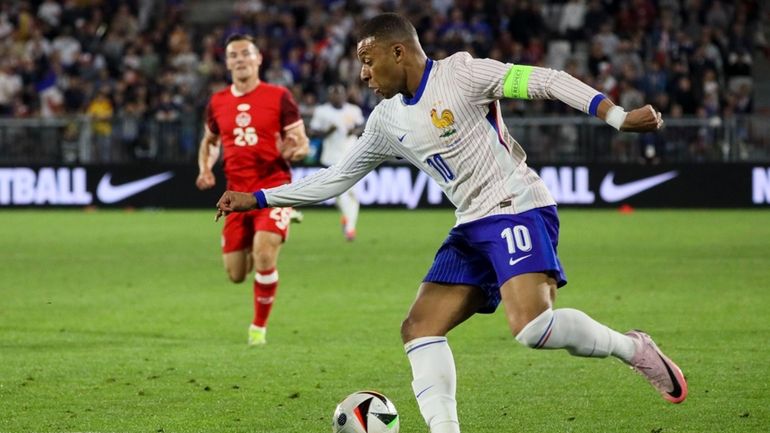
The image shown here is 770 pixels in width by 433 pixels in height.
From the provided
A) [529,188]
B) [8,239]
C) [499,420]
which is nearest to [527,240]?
[529,188]

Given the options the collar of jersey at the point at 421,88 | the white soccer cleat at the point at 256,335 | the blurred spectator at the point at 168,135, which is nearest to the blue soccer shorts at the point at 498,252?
the collar of jersey at the point at 421,88

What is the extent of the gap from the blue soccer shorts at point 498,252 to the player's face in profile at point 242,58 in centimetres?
471

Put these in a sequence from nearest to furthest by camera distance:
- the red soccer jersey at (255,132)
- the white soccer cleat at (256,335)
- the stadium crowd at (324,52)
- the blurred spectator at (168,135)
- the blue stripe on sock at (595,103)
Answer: the blue stripe on sock at (595,103), the white soccer cleat at (256,335), the red soccer jersey at (255,132), the stadium crowd at (324,52), the blurred spectator at (168,135)

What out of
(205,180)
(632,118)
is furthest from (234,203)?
(205,180)

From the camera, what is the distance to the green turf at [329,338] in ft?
23.6

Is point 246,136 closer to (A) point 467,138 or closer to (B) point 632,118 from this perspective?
(A) point 467,138

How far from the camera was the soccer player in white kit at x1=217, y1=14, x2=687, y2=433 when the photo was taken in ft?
18.7

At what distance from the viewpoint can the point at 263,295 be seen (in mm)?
10164

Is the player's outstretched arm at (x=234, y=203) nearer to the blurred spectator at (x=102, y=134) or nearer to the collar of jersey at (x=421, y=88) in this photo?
the collar of jersey at (x=421, y=88)

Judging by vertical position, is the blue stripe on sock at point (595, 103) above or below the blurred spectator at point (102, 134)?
above

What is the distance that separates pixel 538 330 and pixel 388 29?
1.51 metres

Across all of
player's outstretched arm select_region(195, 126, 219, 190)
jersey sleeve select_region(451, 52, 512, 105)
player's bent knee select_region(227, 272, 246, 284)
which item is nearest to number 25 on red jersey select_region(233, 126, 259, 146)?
player's outstretched arm select_region(195, 126, 219, 190)

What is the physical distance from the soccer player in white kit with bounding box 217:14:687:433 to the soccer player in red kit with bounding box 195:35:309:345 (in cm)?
412

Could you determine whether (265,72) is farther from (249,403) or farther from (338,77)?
(249,403)
